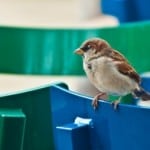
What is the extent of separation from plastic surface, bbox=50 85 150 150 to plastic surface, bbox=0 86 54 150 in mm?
56

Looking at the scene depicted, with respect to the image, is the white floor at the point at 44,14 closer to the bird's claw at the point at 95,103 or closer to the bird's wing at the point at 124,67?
the bird's wing at the point at 124,67

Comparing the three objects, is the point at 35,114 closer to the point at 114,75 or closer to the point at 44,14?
the point at 114,75

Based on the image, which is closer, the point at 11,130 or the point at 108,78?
the point at 11,130

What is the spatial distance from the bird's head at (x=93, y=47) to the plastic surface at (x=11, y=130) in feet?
1.15

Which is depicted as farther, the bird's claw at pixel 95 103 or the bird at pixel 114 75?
Result: the bird at pixel 114 75

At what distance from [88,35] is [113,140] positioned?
0.80 m

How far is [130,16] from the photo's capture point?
79.6 inches

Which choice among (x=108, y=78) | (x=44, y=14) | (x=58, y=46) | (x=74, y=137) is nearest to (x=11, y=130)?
(x=74, y=137)

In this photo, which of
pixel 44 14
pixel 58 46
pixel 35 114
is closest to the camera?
pixel 35 114

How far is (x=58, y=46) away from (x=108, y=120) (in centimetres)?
84

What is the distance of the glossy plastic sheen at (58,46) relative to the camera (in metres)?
1.37

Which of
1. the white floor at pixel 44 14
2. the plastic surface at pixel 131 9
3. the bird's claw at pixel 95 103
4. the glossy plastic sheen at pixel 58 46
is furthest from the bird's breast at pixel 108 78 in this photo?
the white floor at pixel 44 14

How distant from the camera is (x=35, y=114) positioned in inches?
29.7

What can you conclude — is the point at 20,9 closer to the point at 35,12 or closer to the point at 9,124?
the point at 35,12
